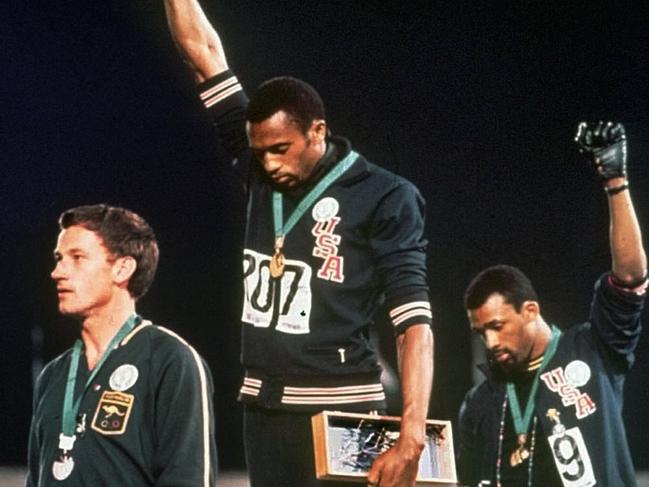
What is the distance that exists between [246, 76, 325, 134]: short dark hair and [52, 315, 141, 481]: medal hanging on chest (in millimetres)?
526

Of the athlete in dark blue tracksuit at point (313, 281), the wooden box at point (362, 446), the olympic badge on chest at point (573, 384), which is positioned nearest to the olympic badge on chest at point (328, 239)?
the athlete in dark blue tracksuit at point (313, 281)

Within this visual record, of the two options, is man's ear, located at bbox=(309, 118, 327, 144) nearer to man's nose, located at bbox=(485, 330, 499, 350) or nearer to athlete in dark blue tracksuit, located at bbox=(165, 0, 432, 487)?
athlete in dark blue tracksuit, located at bbox=(165, 0, 432, 487)

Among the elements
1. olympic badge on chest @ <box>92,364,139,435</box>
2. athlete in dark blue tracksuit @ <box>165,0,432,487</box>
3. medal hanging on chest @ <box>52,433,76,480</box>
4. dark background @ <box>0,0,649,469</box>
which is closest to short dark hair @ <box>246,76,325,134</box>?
athlete in dark blue tracksuit @ <box>165,0,432,487</box>

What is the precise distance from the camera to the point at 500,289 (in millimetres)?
3729

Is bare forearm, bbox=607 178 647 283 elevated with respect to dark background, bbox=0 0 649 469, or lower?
lower

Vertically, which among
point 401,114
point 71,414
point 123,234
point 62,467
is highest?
point 401,114

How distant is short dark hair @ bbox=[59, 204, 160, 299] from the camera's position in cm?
239

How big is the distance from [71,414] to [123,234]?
0.40 m

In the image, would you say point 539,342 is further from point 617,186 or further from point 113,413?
point 113,413

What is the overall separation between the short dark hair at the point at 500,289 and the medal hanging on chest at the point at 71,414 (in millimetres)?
1634

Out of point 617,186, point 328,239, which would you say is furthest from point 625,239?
point 328,239

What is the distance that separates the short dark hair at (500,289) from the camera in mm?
3709

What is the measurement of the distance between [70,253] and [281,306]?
45 centimetres

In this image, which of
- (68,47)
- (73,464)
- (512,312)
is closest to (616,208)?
(512,312)
